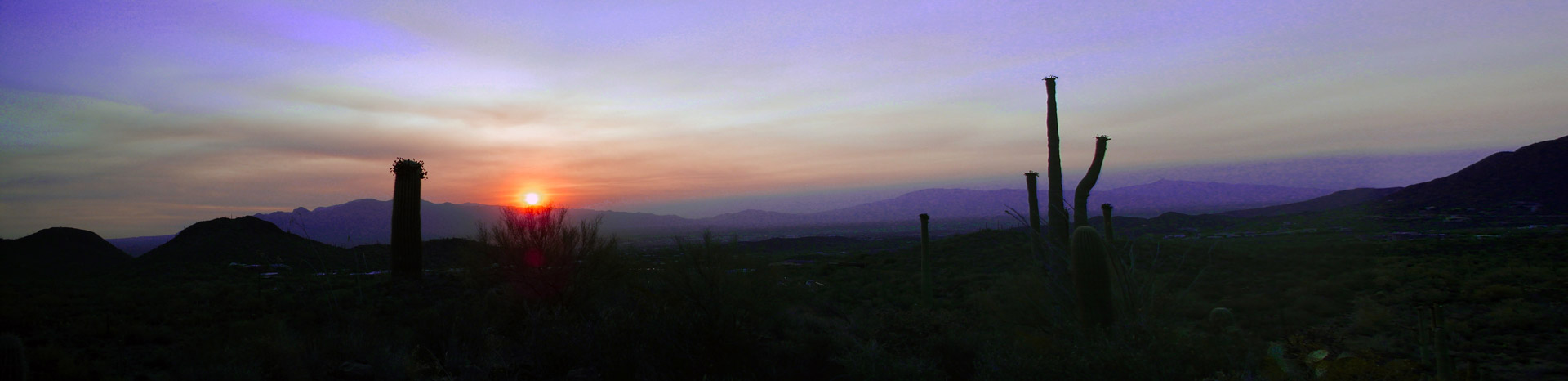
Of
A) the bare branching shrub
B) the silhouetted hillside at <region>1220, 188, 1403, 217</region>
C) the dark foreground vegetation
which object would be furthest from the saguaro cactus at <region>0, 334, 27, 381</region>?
the silhouetted hillside at <region>1220, 188, 1403, 217</region>

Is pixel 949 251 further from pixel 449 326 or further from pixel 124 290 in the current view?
pixel 124 290

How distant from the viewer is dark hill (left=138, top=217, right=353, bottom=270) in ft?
79.8

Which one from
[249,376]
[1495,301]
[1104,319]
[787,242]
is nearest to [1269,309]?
[1495,301]

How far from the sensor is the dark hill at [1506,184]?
6069 centimetres

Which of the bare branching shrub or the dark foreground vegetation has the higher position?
the bare branching shrub

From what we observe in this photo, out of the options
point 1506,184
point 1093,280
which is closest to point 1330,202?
point 1506,184

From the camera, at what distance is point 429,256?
29250mm

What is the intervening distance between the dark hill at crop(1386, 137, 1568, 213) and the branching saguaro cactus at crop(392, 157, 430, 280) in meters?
87.9

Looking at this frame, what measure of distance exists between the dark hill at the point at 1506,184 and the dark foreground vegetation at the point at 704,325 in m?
61.8

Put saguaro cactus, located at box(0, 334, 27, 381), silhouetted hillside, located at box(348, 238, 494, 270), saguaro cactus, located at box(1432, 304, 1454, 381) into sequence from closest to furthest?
saguaro cactus, located at box(0, 334, 27, 381), saguaro cactus, located at box(1432, 304, 1454, 381), silhouetted hillside, located at box(348, 238, 494, 270)

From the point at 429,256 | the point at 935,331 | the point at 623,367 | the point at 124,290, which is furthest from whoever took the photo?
the point at 429,256

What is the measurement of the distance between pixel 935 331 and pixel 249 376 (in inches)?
409

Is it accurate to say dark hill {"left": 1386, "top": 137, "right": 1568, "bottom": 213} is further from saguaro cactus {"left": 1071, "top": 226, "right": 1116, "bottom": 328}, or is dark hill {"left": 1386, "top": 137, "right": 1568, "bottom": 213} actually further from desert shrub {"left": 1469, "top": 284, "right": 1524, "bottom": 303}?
saguaro cactus {"left": 1071, "top": 226, "right": 1116, "bottom": 328}

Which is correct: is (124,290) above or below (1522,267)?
above
